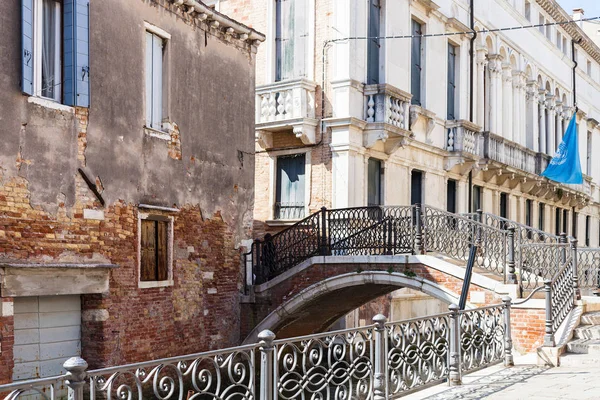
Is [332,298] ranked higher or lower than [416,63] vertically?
lower

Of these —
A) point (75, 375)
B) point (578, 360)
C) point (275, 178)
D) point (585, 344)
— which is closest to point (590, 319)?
point (585, 344)

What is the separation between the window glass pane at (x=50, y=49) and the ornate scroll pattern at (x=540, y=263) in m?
8.49

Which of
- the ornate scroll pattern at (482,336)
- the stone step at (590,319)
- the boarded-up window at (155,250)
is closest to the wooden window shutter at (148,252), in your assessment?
the boarded-up window at (155,250)

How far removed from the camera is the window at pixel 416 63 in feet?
67.1

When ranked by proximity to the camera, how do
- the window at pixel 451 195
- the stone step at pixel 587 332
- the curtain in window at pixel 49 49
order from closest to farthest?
the curtain in window at pixel 49 49 → the stone step at pixel 587 332 → the window at pixel 451 195

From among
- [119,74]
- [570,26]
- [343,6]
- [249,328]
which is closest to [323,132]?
[343,6]

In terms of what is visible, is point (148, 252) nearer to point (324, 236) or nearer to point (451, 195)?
point (324, 236)

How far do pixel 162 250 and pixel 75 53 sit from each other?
13.0ft

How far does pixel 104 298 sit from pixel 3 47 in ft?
13.6

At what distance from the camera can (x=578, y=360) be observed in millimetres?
11297

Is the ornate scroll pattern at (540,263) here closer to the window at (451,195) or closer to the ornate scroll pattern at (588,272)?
the ornate scroll pattern at (588,272)

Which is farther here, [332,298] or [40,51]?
[332,298]

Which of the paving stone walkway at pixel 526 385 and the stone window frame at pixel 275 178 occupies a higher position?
the stone window frame at pixel 275 178

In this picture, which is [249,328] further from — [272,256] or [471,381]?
[471,381]
